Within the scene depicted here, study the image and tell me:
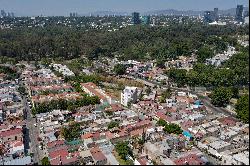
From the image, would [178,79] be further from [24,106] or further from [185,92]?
[24,106]

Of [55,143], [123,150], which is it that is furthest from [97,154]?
[55,143]

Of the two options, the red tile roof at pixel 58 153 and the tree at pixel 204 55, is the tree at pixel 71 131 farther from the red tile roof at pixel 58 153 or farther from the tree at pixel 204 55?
the tree at pixel 204 55

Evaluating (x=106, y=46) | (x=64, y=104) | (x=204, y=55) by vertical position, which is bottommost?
(x=64, y=104)

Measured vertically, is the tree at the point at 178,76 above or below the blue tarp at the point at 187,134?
above

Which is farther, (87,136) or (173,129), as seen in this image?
(173,129)

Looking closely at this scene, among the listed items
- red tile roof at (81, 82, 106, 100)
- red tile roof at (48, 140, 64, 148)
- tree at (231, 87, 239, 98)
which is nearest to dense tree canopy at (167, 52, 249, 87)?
tree at (231, 87, 239, 98)

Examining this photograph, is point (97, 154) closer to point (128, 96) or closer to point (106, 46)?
point (128, 96)

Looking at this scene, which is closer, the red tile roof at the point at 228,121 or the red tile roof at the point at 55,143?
the red tile roof at the point at 55,143

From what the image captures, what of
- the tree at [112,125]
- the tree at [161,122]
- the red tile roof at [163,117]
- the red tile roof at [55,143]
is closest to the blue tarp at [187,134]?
the tree at [161,122]
